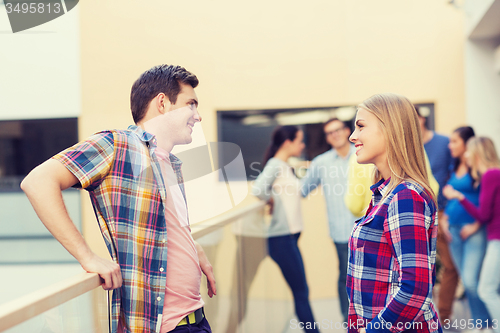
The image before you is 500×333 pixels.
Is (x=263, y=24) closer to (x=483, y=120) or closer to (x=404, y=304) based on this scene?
(x=483, y=120)

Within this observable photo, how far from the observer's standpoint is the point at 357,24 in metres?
3.64

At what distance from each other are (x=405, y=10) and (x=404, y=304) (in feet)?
10.4

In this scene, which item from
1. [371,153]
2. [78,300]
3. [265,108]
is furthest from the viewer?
[265,108]

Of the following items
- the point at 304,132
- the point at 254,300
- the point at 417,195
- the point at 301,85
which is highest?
the point at 301,85

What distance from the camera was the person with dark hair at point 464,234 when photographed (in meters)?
2.64

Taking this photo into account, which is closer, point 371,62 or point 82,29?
point 371,62

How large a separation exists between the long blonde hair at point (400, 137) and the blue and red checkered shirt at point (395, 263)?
0.15ft

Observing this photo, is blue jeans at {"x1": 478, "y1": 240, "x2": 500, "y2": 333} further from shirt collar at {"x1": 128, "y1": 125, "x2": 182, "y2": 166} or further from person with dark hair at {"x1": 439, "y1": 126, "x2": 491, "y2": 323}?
shirt collar at {"x1": 128, "y1": 125, "x2": 182, "y2": 166}

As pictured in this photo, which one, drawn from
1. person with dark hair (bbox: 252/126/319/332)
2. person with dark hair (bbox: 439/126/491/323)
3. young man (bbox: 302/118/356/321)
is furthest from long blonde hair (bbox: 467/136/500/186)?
person with dark hair (bbox: 252/126/319/332)

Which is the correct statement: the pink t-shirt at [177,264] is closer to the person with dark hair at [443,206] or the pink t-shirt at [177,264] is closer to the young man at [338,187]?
the young man at [338,187]

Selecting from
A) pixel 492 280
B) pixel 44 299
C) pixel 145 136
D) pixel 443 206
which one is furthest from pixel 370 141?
pixel 443 206

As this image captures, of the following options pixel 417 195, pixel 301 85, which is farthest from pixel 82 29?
pixel 417 195

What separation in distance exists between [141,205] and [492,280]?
2302 mm

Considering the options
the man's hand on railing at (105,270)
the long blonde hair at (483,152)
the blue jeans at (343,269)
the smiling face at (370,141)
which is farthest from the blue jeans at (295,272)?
the man's hand on railing at (105,270)
